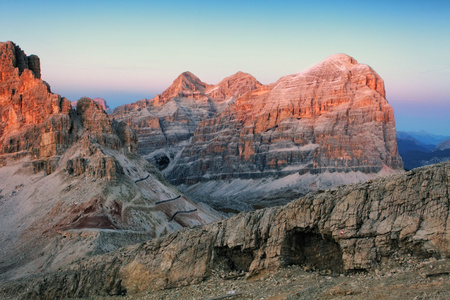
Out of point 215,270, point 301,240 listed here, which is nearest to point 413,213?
point 301,240

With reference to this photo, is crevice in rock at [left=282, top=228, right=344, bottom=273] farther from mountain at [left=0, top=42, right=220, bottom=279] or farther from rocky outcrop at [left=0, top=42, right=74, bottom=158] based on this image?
rocky outcrop at [left=0, top=42, right=74, bottom=158]

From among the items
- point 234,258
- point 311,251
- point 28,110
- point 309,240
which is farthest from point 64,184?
point 311,251

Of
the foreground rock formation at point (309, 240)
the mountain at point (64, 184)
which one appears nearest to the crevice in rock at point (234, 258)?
the foreground rock formation at point (309, 240)

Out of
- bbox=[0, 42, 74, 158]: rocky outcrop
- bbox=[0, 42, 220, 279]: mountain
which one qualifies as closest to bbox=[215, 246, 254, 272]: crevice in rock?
bbox=[0, 42, 220, 279]: mountain

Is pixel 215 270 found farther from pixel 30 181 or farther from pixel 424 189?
pixel 30 181

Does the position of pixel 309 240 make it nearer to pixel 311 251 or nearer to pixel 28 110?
pixel 311 251

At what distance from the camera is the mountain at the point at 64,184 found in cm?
7656

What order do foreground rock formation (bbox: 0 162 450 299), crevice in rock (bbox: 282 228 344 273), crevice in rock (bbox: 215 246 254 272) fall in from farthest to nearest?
crevice in rock (bbox: 215 246 254 272)
crevice in rock (bbox: 282 228 344 273)
foreground rock formation (bbox: 0 162 450 299)

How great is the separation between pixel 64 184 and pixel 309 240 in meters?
77.1

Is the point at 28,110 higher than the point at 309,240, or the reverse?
the point at 28,110

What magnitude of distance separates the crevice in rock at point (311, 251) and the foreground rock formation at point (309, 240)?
0.16 ft

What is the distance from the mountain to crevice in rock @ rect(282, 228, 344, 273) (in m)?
44.4

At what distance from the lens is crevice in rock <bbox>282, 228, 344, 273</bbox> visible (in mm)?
27031

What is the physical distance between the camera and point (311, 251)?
28219 millimetres
